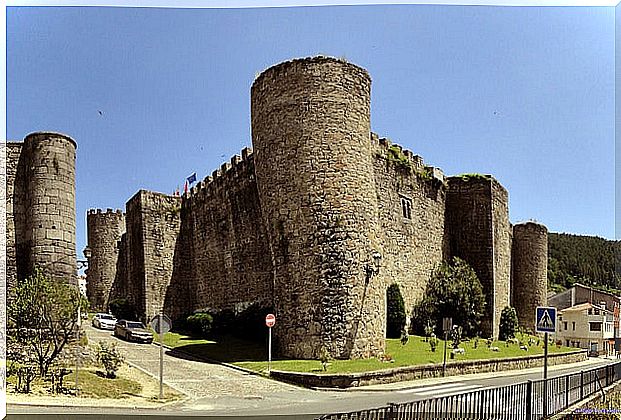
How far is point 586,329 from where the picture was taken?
14.6m

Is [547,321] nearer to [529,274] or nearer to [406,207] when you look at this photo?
[406,207]

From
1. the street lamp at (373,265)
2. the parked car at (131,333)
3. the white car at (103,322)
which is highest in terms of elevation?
the street lamp at (373,265)

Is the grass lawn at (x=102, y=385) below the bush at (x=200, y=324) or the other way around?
below

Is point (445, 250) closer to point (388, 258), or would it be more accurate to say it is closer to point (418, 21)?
point (388, 258)

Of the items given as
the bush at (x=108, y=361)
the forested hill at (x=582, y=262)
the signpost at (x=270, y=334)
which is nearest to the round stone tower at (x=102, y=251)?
the signpost at (x=270, y=334)

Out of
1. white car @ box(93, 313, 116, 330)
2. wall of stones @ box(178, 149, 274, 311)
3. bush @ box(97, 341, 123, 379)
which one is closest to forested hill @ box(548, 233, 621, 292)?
wall of stones @ box(178, 149, 274, 311)

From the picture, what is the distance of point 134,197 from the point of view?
20281 millimetres

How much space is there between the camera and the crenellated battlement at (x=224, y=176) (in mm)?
16859

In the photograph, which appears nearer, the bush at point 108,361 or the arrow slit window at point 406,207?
the bush at point 108,361

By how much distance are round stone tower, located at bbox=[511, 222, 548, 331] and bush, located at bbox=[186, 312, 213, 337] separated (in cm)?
898

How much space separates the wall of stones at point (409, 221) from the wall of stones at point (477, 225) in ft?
1.62

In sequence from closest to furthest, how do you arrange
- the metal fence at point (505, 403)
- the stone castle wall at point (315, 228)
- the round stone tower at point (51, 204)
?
the metal fence at point (505, 403) < the round stone tower at point (51, 204) < the stone castle wall at point (315, 228)

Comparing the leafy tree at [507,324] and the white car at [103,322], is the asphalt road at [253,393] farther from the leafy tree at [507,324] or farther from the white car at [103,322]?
the leafy tree at [507,324]

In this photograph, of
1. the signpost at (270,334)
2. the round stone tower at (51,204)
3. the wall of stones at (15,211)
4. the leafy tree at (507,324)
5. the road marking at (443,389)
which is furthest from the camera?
the leafy tree at (507,324)
